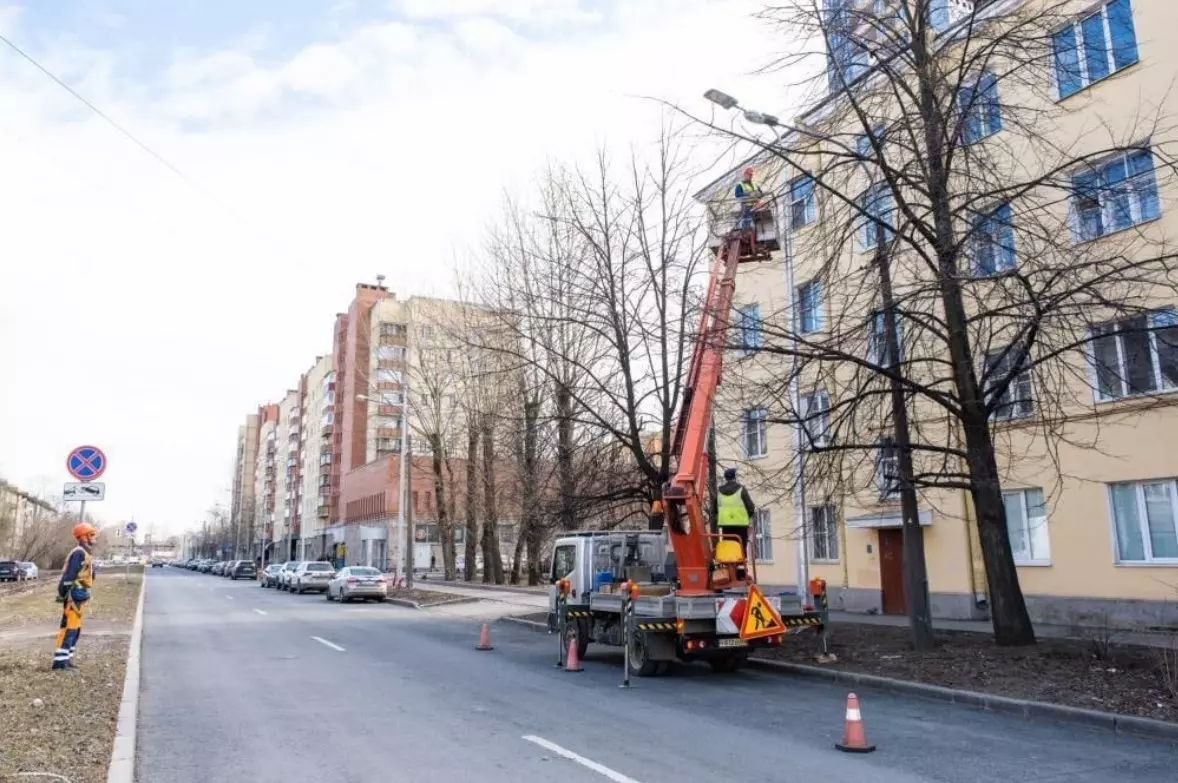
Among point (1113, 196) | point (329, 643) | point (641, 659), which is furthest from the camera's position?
point (329, 643)

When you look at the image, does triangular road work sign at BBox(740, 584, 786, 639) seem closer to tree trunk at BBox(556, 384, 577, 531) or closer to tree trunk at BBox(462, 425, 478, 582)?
tree trunk at BBox(556, 384, 577, 531)

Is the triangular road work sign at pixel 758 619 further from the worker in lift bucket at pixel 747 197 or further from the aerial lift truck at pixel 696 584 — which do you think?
the worker in lift bucket at pixel 747 197

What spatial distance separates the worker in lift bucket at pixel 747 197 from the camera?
13473mm

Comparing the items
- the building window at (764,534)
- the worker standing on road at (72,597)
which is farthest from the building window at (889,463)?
the building window at (764,534)

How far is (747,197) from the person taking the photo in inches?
533

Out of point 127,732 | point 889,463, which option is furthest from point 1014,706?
point 127,732

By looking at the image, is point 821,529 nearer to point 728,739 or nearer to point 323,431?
point 728,739

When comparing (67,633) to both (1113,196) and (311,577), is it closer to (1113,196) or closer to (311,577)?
(1113,196)

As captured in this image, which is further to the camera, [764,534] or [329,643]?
[764,534]

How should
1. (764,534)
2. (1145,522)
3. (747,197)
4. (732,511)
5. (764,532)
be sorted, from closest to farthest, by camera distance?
(732,511), (747,197), (1145,522), (764,534), (764,532)

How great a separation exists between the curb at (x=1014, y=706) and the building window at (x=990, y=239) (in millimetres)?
5274

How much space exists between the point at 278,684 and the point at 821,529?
1676cm

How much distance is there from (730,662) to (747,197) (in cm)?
734

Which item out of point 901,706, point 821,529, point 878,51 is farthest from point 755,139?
point 821,529
